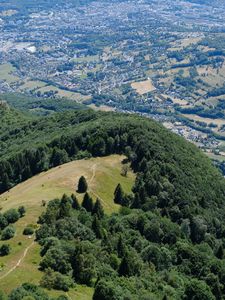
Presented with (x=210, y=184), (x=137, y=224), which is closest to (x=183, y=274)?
(x=137, y=224)

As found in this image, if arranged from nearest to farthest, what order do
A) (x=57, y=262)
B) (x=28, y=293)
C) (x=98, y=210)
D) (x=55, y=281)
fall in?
1. (x=28, y=293)
2. (x=55, y=281)
3. (x=57, y=262)
4. (x=98, y=210)

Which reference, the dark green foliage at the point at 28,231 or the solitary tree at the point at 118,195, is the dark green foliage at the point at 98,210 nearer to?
the solitary tree at the point at 118,195

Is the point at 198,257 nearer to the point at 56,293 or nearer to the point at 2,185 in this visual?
the point at 56,293

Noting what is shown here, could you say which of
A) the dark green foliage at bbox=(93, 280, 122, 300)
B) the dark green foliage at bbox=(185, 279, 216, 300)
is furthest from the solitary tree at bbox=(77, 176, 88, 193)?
the dark green foliage at bbox=(93, 280, 122, 300)

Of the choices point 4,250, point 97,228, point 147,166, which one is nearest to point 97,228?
point 97,228

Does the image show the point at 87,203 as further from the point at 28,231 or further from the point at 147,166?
the point at 147,166

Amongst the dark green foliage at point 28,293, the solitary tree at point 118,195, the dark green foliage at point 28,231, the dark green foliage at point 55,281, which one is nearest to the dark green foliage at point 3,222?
the dark green foliage at point 28,231
